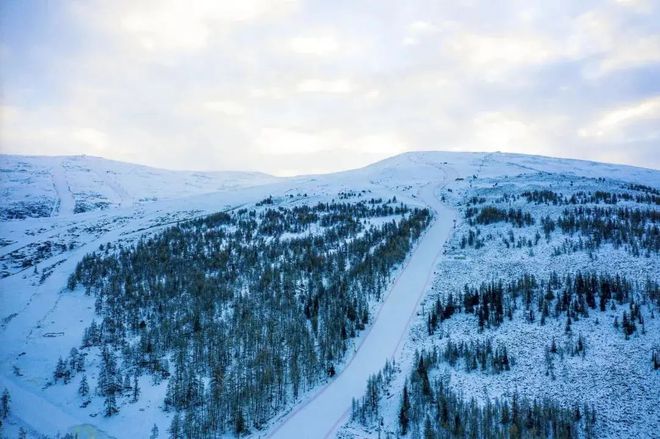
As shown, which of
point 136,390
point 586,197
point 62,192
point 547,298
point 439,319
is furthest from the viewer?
point 62,192

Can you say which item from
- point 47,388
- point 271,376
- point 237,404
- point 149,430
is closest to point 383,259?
point 271,376

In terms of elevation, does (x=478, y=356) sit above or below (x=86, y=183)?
below

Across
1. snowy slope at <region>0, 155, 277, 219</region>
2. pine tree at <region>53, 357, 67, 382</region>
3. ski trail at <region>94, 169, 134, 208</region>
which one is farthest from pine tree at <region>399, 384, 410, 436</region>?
ski trail at <region>94, 169, 134, 208</region>

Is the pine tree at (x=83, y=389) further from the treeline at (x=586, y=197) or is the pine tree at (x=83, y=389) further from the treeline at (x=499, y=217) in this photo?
the treeline at (x=586, y=197)

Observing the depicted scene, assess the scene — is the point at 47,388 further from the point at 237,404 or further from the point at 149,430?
the point at 237,404

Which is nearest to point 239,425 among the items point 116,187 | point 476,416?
point 476,416

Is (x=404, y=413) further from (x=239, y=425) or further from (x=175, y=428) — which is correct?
(x=175, y=428)
